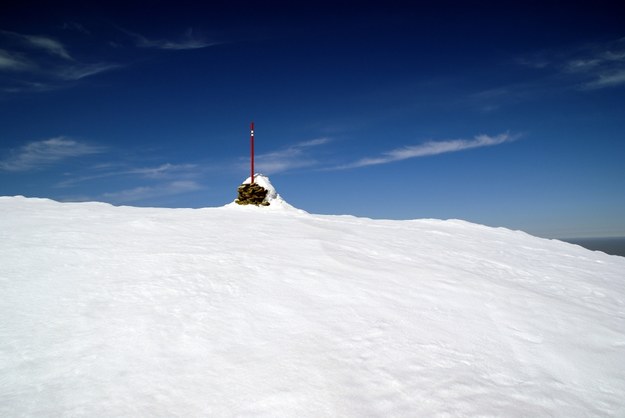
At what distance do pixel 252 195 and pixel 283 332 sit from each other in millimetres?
15002

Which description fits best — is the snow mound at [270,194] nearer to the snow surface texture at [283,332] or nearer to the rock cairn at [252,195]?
the rock cairn at [252,195]

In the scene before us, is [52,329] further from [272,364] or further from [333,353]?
[333,353]

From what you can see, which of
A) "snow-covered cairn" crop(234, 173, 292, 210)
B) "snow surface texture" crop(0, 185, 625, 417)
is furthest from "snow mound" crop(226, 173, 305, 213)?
"snow surface texture" crop(0, 185, 625, 417)

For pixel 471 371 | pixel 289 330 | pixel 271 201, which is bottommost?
pixel 471 371

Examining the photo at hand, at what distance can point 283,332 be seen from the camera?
3.22m

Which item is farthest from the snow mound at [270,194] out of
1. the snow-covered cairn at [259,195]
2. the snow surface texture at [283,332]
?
the snow surface texture at [283,332]

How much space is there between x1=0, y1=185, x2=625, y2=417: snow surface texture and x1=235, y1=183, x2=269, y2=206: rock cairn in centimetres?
1157

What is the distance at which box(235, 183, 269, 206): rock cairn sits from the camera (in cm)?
1777

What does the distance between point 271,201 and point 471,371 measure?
1558 centimetres

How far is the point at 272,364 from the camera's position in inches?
107

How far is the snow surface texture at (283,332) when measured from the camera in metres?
2.41

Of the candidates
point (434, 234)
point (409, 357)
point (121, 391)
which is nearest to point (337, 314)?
point (409, 357)

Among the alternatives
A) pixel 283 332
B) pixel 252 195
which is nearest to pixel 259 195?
pixel 252 195

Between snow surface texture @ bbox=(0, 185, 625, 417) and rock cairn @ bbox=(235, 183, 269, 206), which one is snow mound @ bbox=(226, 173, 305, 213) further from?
snow surface texture @ bbox=(0, 185, 625, 417)
